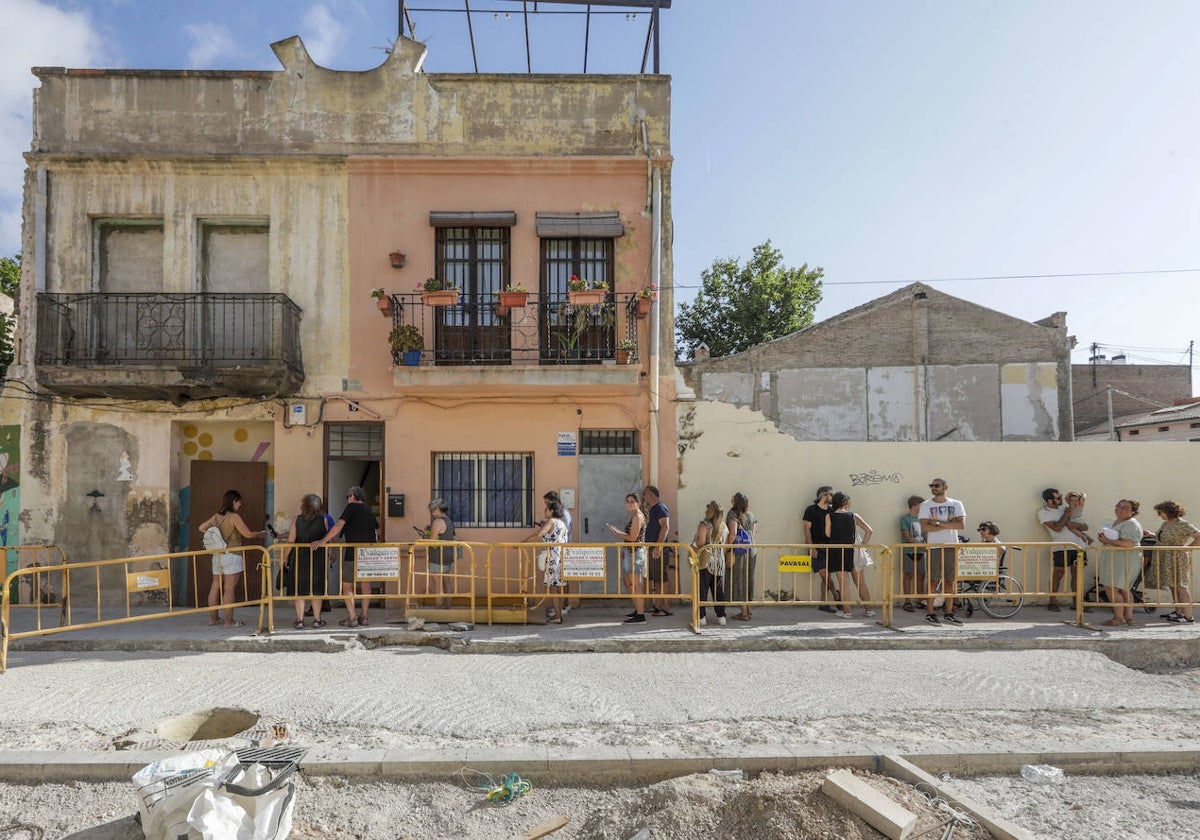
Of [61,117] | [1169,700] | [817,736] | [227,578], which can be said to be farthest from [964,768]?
[61,117]

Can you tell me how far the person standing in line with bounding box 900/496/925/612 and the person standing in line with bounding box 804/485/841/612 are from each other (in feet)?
3.26

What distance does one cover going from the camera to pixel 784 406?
20.4 metres

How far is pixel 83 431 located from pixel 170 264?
113 inches

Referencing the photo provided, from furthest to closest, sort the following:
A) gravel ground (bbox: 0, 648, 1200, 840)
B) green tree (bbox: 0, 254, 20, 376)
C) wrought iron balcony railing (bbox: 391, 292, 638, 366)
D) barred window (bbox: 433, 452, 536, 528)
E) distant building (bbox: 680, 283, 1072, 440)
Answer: distant building (bbox: 680, 283, 1072, 440) < green tree (bbox: 0, 254, 20, 376) < barred window (bbox: 433, 452, 536, 528) < wrought iron balcony railing (bbox: 391, 292, 638, 366) < gravel ground (bbox: 0, 648, 1200, 840)

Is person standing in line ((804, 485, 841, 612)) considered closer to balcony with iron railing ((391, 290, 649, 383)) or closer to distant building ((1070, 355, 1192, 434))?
balcony with iron railing ((391, 290, 649, 383))

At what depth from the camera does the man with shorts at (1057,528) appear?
33.9 ft

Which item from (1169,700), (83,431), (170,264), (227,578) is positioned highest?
(170,264)

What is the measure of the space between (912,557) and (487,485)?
6.34 meters

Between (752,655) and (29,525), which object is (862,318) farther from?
(29,525)

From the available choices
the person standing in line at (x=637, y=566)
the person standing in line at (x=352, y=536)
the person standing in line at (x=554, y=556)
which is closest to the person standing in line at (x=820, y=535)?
the person standing in line at (x=637, y=566)

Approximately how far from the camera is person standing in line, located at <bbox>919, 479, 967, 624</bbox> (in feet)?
30.9

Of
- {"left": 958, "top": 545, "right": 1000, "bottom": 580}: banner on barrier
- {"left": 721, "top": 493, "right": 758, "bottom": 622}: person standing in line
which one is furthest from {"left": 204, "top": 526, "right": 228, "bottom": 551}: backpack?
{"left": 958, "top": 545, "right": 1000, "bottom": 580}: banner on barrier

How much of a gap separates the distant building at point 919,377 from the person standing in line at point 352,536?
12018mm

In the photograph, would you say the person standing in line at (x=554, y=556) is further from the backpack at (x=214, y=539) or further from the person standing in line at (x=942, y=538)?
the person standing in line at (x=942, y=538)
